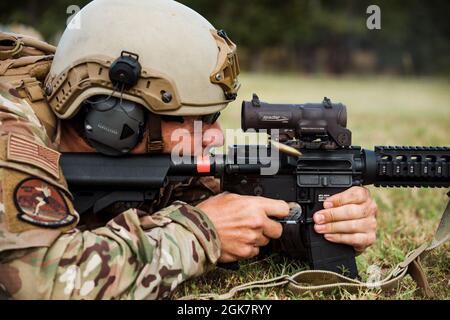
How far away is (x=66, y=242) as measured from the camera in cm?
250

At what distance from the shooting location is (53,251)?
247 cm

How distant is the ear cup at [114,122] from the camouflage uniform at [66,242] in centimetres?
24

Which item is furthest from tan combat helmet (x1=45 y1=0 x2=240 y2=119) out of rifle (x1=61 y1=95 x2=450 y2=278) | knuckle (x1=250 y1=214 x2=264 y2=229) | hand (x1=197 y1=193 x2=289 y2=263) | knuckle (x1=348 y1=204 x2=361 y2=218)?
knuckle (x1=348 y1=204 x2=361 y2=218)

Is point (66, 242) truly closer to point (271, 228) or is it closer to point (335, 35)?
point (271, 228)

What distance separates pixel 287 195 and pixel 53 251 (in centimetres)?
122

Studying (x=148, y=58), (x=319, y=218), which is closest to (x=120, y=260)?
(x=148, y=58)

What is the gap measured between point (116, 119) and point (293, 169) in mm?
905

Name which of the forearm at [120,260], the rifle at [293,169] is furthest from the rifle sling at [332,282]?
the forearm at [120,260]

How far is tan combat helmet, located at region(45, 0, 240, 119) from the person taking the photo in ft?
9.51

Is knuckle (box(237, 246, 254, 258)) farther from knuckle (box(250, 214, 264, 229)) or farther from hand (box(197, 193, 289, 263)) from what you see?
knuckle (box(250, 214, 264, 229))

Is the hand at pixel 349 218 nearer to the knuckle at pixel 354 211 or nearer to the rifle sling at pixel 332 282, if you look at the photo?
the knuckle at pixel 354 211

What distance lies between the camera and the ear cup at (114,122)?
2.89m

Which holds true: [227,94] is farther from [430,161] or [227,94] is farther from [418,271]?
[418,271]

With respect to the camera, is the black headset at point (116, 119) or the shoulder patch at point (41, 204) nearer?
the shoulder patch at point (41, 204)
